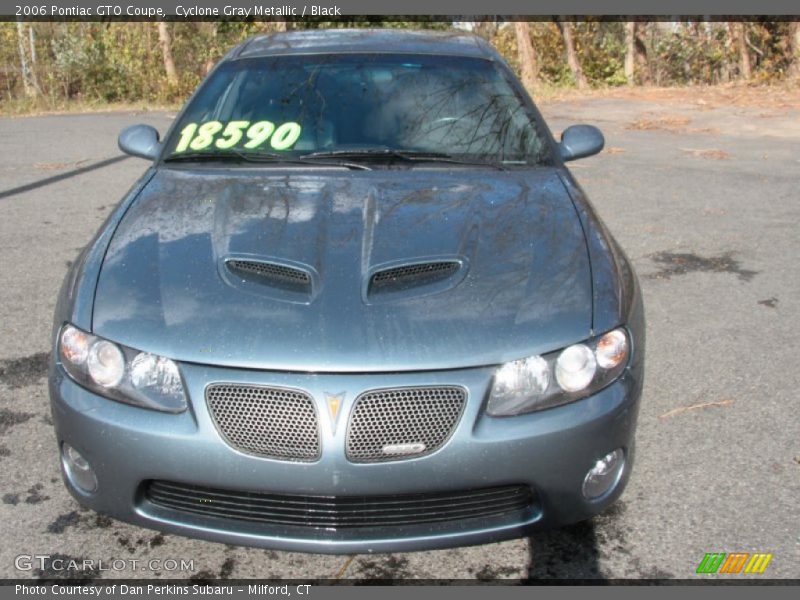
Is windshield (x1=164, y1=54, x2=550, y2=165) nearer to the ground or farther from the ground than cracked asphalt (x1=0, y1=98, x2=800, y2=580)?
farther from the ground

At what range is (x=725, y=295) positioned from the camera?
523cm

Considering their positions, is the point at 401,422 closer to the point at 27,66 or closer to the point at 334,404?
the point at 334,404

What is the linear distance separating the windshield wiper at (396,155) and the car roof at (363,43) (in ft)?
2.39

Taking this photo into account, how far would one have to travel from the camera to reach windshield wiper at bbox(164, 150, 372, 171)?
141 inches

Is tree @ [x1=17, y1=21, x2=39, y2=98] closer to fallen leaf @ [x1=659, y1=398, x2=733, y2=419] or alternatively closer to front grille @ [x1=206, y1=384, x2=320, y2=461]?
fallen leaf @ [x1=659, y1=398, x2=733, y2=419]

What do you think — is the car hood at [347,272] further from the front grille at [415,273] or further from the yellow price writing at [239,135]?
the yellow price writing at [239,135]

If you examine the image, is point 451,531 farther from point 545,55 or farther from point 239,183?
point 545,55

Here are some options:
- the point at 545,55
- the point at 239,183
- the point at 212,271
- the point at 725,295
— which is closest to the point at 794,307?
the point at 725,295

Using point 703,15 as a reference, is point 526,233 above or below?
above

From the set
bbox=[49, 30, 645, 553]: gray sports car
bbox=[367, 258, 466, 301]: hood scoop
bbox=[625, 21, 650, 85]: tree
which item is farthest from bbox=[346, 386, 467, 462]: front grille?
bbox=[625, 21, 650, 85]: tree

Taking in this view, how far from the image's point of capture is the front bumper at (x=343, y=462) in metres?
2.38

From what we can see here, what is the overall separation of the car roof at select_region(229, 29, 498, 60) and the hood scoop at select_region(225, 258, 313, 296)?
174 cm

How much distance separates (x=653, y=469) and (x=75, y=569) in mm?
1980

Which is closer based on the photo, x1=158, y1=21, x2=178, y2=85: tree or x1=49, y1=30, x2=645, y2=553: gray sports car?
x1=49, y1=30, x2=645, y2=553: gray sports car
